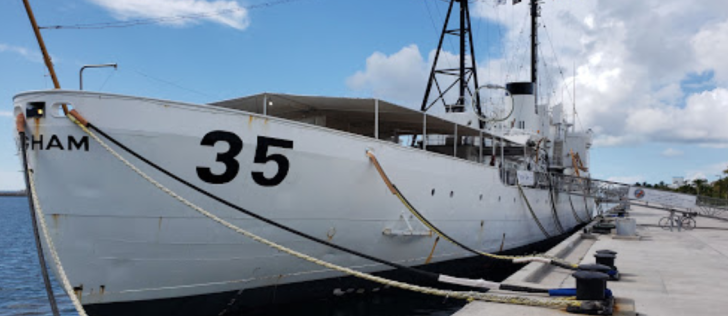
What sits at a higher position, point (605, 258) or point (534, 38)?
point (534, 38)

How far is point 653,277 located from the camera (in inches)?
377

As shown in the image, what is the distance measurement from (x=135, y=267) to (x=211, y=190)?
1.53 m

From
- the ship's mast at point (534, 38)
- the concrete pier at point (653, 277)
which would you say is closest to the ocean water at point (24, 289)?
the concrete pier at point (653, 277)

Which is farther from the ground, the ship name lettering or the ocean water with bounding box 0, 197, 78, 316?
the ship name lettering

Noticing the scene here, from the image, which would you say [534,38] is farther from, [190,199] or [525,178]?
[190,199]

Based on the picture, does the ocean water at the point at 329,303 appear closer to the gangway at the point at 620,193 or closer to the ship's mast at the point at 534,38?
the gangway at the point at 620,193

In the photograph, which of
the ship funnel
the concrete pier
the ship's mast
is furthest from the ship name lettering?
the ship's mast

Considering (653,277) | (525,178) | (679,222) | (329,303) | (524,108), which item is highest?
(524,108)

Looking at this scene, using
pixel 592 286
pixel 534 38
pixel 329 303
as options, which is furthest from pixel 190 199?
pixel 534 38

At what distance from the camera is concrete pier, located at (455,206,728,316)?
682 cm

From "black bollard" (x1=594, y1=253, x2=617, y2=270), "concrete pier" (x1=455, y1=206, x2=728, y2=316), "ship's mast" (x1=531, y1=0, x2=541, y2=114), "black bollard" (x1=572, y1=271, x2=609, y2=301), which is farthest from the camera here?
"ship's mast" (x1=531, y1=0, x2=541, y2=114)

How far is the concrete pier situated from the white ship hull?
3213 millimetres

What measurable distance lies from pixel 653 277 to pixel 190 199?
8293mm

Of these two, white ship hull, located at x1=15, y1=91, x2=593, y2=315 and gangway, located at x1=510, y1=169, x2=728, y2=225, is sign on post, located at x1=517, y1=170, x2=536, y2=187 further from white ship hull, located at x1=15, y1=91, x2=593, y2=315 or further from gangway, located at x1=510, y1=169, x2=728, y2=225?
white ship hull, located at x1=15, y1=91, x2=593, y2=315
